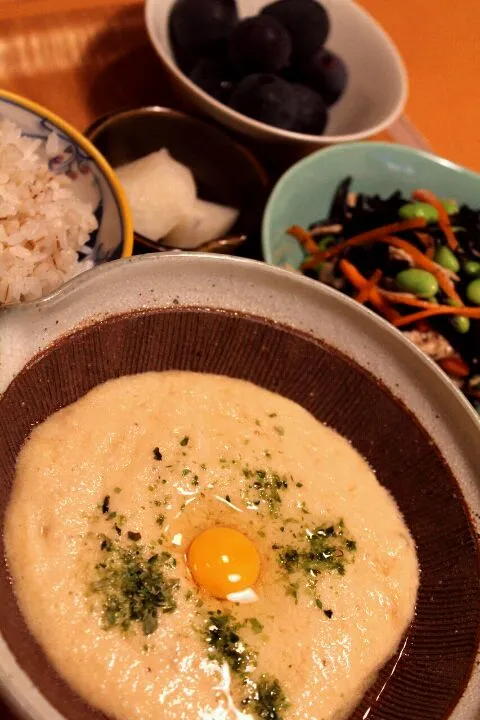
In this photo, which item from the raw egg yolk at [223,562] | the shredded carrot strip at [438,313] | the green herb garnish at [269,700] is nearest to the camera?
the green herb garnish at [269,700]

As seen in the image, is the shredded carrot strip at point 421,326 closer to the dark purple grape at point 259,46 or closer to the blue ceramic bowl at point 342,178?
the blue ceramic bowl at point 342,178

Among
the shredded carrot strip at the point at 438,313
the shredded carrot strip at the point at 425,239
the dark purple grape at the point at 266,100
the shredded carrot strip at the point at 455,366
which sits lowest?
the shredded carrot strip at the point at 455,366

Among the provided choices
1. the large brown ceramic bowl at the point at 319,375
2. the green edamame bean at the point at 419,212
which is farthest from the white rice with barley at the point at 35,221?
the green edamame bean at the point at 419,212

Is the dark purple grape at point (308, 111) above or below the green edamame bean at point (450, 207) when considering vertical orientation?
above

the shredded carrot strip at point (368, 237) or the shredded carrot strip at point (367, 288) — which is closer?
the shredded carrot strip at point (367, 288)

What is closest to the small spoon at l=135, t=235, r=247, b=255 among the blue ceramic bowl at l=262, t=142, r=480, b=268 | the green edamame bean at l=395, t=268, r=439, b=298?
the blue ceramic bowl at l=262, t=142, r=480, b=268

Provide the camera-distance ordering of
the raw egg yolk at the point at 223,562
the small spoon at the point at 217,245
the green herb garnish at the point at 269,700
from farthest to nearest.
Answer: the small spoon at the point at 217,245 < the raw egg yolk at the point at 223,562 < the green herb garnish at the point at 269,700

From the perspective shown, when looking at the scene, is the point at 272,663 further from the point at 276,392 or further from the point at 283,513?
the point at 276,392
